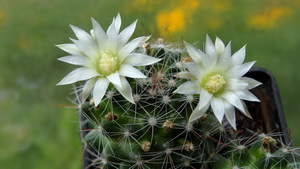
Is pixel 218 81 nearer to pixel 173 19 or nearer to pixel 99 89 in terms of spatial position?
pixel 99 89

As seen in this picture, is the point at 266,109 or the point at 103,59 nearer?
the point at 103,59

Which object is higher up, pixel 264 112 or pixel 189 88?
pixel 189 88

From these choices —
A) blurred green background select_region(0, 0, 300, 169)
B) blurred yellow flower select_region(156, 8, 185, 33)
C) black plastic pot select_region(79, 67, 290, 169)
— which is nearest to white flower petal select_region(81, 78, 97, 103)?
black plastic pot select_region(79, 67, 290, 169)

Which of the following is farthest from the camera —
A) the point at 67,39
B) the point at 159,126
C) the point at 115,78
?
the point at 67,39

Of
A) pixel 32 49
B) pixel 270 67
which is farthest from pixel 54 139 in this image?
pixel 270 67

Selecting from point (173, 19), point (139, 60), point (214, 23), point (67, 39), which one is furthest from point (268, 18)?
point (139, 60)

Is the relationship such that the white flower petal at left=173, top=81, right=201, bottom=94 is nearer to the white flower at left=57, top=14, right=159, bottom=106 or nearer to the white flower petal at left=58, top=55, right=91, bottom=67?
the white flower at left=57, top=14, right=159, bottom=106

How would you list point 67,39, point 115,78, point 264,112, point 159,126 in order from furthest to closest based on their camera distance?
point 67,39, point 264,112, point 159,126, point 115,78
